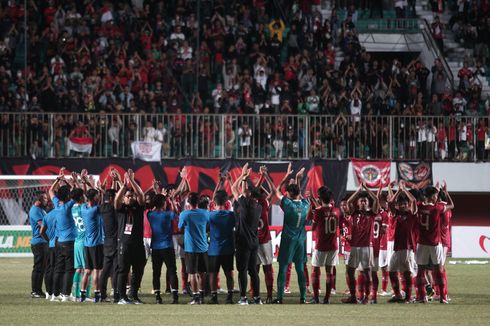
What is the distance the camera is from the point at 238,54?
40688 millimetres

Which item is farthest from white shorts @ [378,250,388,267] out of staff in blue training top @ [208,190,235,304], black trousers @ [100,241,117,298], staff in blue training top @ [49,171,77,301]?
staff in blue training top @ [49,171,77,301]

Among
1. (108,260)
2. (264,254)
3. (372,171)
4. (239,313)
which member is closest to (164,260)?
(108,260)

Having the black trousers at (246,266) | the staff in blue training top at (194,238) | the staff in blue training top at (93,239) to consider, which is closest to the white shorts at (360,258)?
the black trousers at (246,266)

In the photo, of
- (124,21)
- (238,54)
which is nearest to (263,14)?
(238,54)

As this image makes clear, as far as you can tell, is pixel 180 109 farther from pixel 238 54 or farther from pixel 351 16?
pixel 351 16

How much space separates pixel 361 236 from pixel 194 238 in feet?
9.88

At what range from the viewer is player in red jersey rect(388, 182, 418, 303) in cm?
2155

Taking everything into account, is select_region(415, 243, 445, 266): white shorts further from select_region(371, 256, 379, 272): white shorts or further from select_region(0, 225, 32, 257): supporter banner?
select_region(0, 225, 32, 257): supporter banner

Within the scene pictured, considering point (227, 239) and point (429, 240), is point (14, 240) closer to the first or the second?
point (227, 239)

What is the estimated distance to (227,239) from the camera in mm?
20781

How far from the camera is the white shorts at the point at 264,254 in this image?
21381 mm

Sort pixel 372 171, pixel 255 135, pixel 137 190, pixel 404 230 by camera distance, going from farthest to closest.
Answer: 1. pixel 372 171
2. pixel 255 135
3. pixel 404 230
4. pixel 137 190

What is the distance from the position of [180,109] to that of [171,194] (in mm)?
15354

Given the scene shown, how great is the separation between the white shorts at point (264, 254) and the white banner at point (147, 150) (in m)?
15.4
